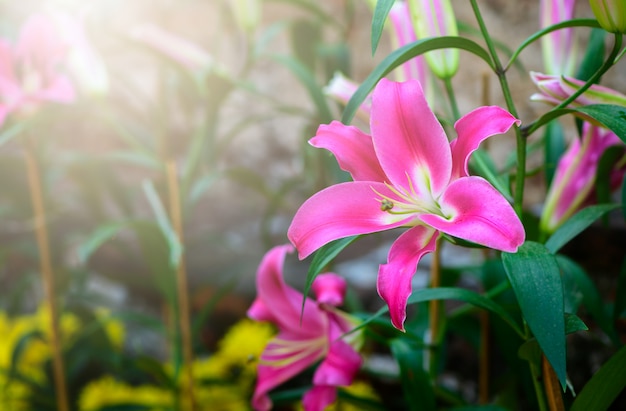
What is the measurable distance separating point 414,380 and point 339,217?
8.9 inches

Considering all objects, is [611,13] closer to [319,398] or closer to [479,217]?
[479,217]

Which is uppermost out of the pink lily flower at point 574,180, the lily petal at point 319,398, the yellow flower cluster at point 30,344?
the pink lily flower at point 574,180

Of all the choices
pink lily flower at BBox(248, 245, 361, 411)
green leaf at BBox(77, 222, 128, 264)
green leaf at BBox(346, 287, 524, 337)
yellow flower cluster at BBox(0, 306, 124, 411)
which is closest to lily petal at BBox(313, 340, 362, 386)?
pink lily flower at BBox(248, 245, 361, 411)

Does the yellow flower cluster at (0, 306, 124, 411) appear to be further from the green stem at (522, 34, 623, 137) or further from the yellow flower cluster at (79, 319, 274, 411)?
the green stem at (522, 34, 623, 137)

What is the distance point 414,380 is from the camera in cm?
57

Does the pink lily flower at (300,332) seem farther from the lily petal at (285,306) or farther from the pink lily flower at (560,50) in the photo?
the pink lily flower at (560,50)

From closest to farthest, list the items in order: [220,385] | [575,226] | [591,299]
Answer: [575,226]
[591,299]
[220,385]

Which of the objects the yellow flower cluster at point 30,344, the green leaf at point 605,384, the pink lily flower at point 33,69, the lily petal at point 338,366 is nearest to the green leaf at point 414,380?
the lily petal at point 338,366

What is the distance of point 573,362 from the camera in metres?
0.83

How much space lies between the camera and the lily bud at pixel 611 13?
0.38 metres

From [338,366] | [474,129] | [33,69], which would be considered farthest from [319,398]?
[33,69]

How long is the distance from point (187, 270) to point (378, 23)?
1.01 m

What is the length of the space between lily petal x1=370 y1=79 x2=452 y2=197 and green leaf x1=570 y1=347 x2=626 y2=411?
169 mm

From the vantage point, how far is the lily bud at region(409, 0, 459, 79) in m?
0.51
